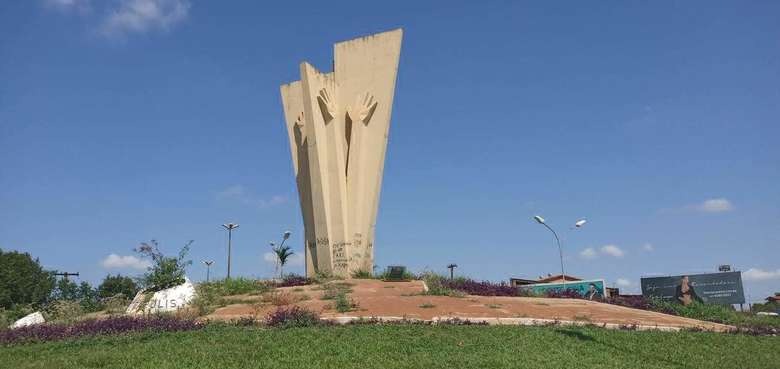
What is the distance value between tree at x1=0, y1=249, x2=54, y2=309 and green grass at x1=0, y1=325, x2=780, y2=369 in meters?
37.2

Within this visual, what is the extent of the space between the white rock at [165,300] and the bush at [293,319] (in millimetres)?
3965

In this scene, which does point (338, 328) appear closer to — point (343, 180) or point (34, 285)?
point (343, 180)

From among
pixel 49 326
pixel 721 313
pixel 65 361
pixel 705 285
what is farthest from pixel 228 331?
pixel 705 285

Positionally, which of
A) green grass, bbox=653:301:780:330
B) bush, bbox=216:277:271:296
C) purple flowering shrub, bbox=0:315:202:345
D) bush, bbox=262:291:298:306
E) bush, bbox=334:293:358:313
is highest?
bush, bbox=216:277:271:296

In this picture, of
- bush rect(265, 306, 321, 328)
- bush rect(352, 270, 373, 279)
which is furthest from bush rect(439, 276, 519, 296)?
bush rect(265, 306, 321, 328)

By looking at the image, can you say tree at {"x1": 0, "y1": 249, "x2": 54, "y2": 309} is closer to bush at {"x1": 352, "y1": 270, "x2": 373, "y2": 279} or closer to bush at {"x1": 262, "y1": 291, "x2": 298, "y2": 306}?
bush at {"x1": 352, "y1": 270, "x2": 373, "y2": 279}

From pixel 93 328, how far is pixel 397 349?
19.6ft

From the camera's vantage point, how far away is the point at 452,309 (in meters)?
13.2

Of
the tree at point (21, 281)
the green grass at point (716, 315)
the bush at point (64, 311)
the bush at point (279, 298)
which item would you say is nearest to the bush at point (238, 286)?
the bush at point (279, 298)

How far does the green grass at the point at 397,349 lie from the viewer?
7.79m

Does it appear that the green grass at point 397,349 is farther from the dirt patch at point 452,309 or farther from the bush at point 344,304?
the bush at point 344,304

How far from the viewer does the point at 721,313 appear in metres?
16.8

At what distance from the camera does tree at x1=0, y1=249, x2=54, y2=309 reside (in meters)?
40.8

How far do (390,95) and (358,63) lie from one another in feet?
6.44
